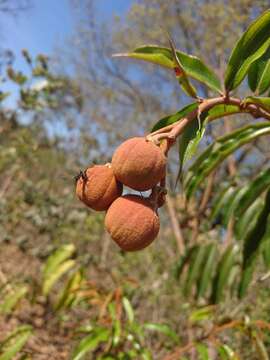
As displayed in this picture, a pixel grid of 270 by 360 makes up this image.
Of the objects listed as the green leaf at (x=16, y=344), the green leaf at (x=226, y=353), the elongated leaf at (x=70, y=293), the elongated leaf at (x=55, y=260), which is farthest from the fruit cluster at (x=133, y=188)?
the elongated leaf at (x=55, y=260)

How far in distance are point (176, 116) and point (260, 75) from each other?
0.78 ft

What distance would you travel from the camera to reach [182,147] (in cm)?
83

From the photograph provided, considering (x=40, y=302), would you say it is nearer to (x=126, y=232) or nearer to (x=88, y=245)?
(x=88, y=245)

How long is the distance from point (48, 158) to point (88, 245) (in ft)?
10.3

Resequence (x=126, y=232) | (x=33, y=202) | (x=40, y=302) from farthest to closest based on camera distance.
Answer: (x=33, y=202) < (x=40, y=302) < (x=126, y=232)

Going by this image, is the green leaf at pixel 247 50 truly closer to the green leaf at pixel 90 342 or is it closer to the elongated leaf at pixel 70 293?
the green leaf at pixel 90 342

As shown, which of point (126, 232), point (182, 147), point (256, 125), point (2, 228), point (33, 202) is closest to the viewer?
point (126, 232)

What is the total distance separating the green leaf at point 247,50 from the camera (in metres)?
0.84

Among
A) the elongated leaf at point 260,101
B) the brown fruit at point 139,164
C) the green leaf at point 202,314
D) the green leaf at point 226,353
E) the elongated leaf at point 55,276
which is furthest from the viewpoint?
the elongated leaf at point 55,276

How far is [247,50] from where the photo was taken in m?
0.87

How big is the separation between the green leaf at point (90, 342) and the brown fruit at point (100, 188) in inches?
43.6

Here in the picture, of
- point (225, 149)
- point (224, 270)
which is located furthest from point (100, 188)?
point (224, 270)

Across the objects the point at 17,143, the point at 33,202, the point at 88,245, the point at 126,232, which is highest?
the point at 126,232

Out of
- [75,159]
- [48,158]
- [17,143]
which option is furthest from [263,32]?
[48,158]
